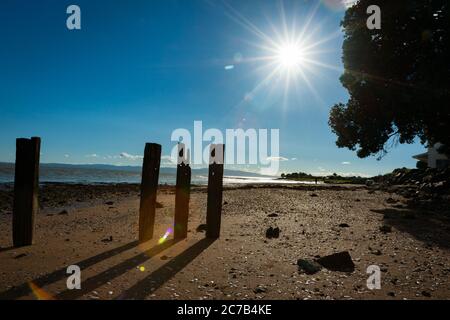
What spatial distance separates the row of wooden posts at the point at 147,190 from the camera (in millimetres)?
7066

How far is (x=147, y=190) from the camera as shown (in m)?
7.51

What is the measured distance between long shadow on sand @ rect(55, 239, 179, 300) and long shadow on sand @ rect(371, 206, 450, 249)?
248 inches

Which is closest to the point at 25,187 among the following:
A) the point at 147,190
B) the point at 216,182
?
the point at 147,190

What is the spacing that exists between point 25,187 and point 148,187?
259cm

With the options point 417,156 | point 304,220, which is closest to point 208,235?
point 304,220

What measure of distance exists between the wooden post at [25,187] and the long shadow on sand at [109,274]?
2.81m

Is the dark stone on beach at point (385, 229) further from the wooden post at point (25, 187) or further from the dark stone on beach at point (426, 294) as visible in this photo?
the wooden post at point (25, 187)

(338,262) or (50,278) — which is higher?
(338,262)

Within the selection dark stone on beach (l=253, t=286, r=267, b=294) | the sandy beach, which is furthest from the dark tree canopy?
dark stone on beach (l=253, t=286, r=267, b=294)

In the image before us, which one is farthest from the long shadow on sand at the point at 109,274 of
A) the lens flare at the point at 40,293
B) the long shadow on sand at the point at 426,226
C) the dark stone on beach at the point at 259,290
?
the long shadow on sand at the point at 426,226

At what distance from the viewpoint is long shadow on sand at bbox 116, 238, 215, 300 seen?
14.5ft

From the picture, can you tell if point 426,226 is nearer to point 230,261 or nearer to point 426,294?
point 426,294

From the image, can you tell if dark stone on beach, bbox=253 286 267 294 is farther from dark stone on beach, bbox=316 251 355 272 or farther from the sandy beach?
dark stone on beach, bbox=316 251 355 272

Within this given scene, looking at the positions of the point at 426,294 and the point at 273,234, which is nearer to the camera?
the point at 426,294
